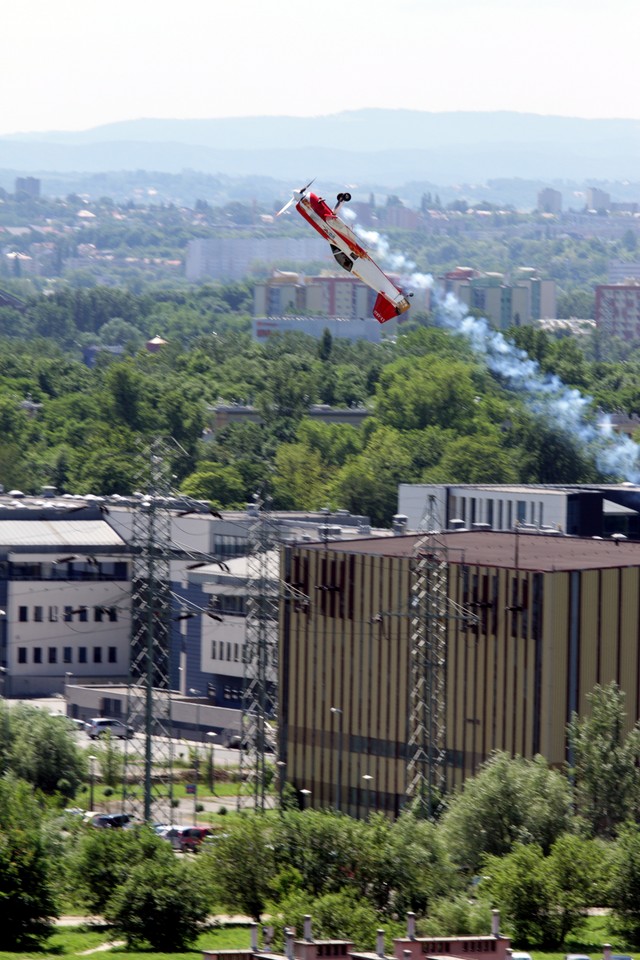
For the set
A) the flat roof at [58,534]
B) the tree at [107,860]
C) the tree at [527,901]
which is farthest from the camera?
the flat roof at [58,534]

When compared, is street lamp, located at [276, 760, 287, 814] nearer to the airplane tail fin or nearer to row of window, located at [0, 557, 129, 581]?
the airplane tail fin

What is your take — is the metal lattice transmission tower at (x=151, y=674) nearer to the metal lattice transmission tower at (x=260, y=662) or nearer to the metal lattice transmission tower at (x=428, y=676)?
the metal lattice transmission tower at (x=260, y=662)

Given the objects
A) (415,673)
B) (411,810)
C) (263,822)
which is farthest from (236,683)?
(263,822)

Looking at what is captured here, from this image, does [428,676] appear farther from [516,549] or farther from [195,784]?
[195,784]

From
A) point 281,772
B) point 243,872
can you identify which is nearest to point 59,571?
point 281,772

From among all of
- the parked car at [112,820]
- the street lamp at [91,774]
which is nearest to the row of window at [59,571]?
the street lamp at [91,774]

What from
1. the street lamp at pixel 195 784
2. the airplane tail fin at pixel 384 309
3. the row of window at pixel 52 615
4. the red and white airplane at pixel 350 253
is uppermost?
the red and white airplane at pixel 350 253

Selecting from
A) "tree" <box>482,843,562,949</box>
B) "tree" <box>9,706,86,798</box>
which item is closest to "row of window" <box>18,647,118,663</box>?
"tree" <box>9,706,86,798</box>
